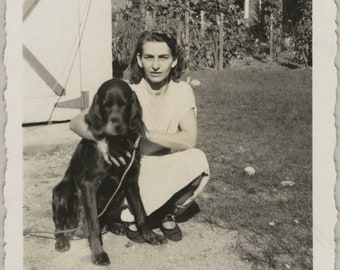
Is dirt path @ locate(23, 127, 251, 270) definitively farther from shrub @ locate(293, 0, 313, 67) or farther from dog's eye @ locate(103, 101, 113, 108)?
shrub @ locate(293, 0, 313, 67)

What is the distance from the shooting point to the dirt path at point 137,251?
1748 mm

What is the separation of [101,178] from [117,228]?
0.32 m

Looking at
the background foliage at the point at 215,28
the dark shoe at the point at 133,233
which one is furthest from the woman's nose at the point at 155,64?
the background foliage at the point at 215,28

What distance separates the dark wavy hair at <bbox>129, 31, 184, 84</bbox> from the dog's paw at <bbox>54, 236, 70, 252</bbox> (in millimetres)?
652

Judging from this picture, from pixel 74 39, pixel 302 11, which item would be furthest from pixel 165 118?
pixel 302 11

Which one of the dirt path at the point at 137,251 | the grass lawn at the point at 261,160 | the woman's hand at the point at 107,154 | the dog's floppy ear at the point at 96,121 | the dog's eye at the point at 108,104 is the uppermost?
the dog's eye at the point at 108,104

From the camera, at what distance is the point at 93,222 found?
174 cm

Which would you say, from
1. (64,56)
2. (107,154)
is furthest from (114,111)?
(64,56)

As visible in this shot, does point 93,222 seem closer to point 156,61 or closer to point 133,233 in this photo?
point 133,233

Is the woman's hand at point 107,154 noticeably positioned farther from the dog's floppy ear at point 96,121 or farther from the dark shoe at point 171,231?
the dark shoe at point 171,231

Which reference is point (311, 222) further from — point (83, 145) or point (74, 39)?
point (74, 39)

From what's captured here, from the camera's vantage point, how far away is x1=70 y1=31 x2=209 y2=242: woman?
188cm

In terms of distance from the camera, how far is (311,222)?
6.33 ft

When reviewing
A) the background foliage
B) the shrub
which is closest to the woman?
the background foliage
